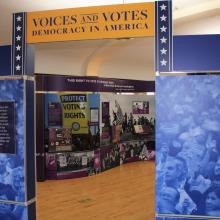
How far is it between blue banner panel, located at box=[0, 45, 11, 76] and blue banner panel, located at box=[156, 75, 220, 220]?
1.88 metres

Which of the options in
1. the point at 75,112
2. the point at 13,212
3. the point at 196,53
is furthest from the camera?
the point at 75,112

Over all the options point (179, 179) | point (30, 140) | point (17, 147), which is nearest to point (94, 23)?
point (30, 140)

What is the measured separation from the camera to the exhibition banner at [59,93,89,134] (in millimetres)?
9500

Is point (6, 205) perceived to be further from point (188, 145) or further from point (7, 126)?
point (188, 145)

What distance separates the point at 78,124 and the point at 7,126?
Answer: 5.22 meters

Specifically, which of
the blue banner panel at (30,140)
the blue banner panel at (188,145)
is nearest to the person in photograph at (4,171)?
the blue banner panel at (30,140)

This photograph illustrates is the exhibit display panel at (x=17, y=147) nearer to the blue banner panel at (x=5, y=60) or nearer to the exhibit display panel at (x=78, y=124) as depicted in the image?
the blue banner panel at (x=5, y=60)

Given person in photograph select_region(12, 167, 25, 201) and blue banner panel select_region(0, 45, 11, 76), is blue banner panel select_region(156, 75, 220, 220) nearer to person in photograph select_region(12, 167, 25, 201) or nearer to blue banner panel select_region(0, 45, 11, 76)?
person in photograph select_region(12, 167, 25, 201)

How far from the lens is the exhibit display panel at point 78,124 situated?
30.4ft

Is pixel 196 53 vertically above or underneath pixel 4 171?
above

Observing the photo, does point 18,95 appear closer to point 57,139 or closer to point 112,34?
point 112,34

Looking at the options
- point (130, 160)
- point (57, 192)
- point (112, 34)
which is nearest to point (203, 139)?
point (112, 34)

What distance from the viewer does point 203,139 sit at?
3.82 m

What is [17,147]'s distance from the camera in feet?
14.3
